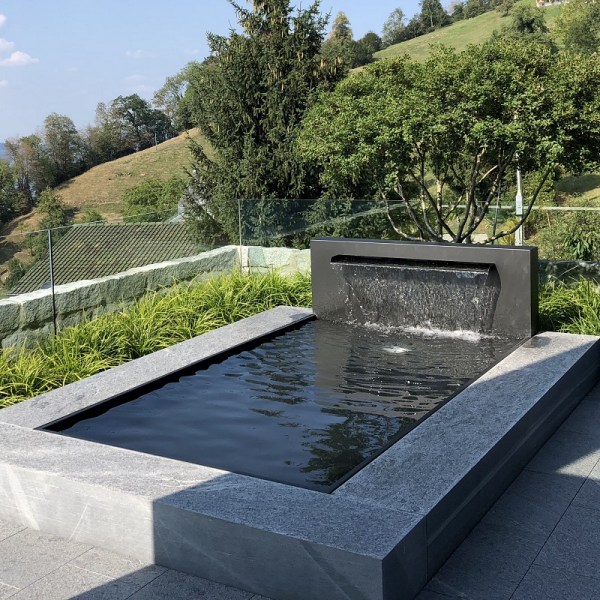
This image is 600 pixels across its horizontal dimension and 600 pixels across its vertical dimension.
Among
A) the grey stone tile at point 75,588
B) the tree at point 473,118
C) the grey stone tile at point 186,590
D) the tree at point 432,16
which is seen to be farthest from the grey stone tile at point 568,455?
the tree at point 432,16

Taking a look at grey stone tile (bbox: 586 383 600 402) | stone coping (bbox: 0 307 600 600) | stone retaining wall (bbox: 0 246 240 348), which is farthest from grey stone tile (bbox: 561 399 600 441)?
stone retaining wall (bbox: 0 246 240 348)

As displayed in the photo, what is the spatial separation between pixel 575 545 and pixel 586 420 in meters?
1.89

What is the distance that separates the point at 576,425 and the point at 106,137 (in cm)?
7864

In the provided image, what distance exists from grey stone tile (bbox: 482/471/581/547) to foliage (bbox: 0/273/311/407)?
3.51 m

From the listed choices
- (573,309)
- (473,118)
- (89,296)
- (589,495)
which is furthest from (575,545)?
(89,296)

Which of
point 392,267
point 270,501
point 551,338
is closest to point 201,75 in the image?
point 392,267

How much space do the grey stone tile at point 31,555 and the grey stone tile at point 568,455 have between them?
266cm

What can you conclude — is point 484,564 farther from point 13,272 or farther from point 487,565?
point 13,272

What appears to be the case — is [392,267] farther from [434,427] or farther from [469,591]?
[469,591]

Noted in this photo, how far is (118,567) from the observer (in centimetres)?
366

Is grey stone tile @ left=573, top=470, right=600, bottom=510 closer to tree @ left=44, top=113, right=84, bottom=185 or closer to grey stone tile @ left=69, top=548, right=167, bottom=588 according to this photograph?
grey stone tile @ left=69, top=548, right=167, bottom=588

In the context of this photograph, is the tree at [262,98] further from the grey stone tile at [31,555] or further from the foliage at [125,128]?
the foliage at [125,128]

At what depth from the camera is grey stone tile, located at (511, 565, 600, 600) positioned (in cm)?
332

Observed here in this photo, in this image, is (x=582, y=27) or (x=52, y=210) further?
(x=52, y=210)
